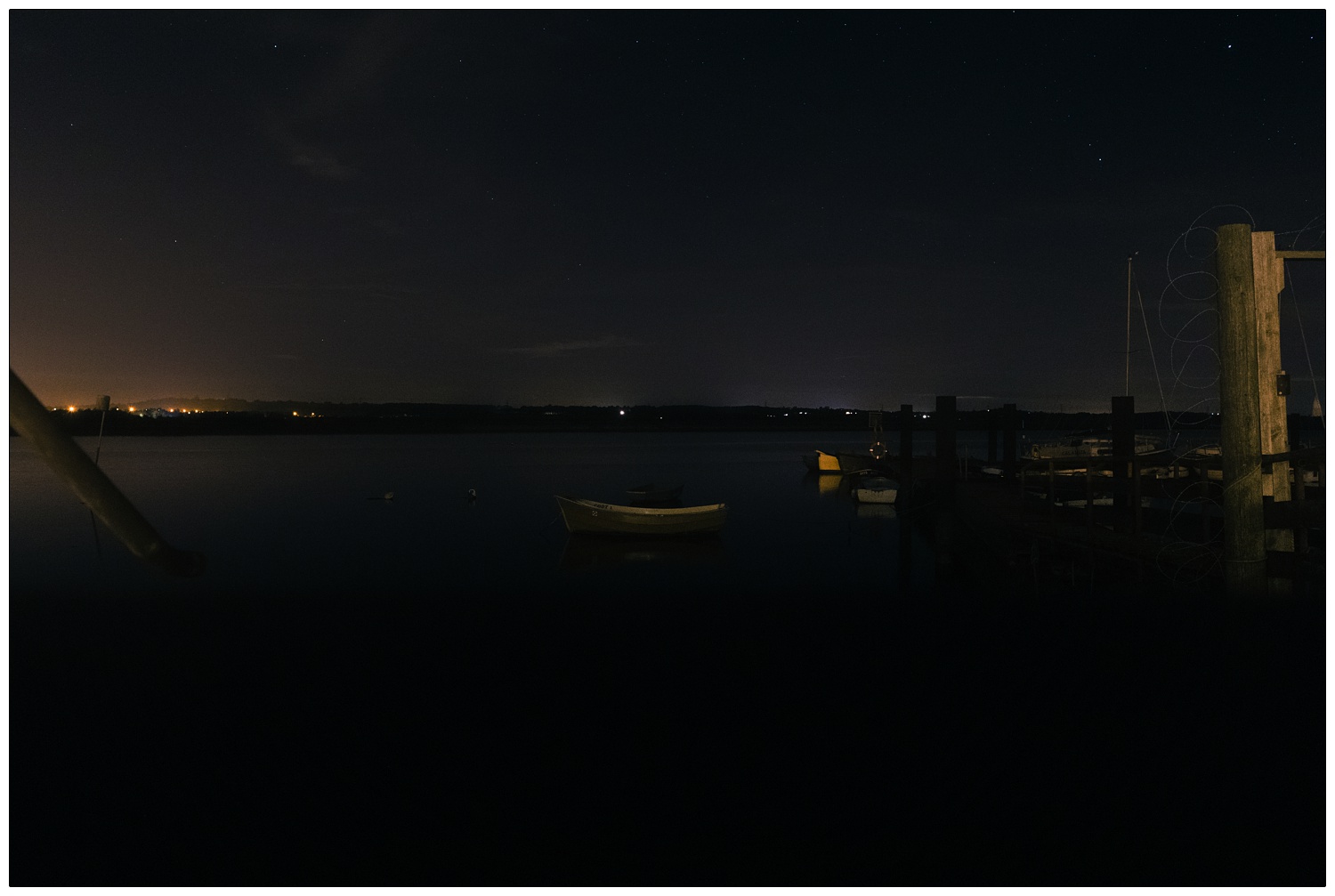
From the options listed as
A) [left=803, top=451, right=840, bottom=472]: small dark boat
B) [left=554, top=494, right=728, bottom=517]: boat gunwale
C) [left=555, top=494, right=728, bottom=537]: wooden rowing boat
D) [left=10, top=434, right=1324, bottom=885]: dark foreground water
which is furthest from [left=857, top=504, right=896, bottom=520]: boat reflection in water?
[left=803, top=451, right=840, bottom=472]: small dark boat

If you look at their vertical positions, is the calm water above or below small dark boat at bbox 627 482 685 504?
below

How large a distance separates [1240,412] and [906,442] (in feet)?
104

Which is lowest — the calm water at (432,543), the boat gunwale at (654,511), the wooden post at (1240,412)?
the calm water at (432,543)

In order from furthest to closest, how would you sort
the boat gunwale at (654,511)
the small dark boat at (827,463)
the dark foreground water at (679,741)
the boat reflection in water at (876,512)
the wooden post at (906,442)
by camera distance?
the small dark boat at (827,463) < the wooden post at (906,442) < the boat reflection in water at (876,512) < the boat gunwale at (654,511) < the dark foreground water at (679,741)

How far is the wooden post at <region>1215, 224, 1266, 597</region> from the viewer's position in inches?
310

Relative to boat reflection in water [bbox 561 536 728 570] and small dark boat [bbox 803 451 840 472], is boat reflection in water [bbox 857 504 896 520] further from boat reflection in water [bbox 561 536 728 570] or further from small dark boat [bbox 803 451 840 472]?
small dark boat [bbox 803 451 840 472]

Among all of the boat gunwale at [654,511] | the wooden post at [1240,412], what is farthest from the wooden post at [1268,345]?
the boat gunwale at [654,511]

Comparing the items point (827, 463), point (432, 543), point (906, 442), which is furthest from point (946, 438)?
point (827, 463)

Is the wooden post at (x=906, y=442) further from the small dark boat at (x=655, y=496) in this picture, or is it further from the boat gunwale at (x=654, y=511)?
the boat gunwale at (x=654, y=511)

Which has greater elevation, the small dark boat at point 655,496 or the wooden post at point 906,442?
the wooden post at point 906,442

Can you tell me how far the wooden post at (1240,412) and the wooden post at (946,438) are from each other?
57.6 ft

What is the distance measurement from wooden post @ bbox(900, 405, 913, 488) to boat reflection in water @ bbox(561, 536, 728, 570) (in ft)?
44.2

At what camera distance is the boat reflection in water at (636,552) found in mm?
25297

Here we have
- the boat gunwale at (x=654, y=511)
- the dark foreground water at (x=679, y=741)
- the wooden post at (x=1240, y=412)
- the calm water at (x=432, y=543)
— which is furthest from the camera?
the boat gunwale at (x=654, y=511)
